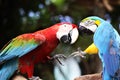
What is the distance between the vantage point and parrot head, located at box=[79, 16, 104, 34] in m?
1.45

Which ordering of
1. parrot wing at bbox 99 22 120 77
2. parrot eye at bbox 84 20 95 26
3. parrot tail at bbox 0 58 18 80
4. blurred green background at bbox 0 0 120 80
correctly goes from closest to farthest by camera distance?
parrot wing at bbox 99 22 120 77
parrot eye at bbox 84 20 95 26
parrot tail at bbox 0 58 18 80
blurred green background at bbox 0 0 120 80

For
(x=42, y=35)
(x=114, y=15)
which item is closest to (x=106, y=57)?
(x=42, y=35)

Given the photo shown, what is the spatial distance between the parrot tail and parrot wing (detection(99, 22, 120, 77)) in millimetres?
382

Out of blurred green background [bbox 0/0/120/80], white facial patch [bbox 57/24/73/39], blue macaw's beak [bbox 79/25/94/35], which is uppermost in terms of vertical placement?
blurred green background [bbox 0/0/120/80]

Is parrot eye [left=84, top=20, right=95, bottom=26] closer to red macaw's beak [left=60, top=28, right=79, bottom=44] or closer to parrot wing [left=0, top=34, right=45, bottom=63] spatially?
red macaw's beak [left=60, top=28, right=79, bottom=44]

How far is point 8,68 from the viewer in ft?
5.09

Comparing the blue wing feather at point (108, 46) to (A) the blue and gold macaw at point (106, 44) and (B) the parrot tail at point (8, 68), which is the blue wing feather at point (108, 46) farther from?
(B) the parrot tail at point (8, 68)

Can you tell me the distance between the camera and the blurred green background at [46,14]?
3.19 m

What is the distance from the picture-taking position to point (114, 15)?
12.1 feet

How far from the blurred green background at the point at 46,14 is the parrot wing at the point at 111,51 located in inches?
63.7

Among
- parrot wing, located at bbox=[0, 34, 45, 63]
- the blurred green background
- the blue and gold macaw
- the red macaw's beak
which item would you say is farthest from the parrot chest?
the blurred green background

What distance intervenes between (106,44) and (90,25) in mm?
129

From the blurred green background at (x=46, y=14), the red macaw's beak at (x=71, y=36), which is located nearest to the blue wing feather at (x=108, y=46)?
the red macaw's beak at (x=71, y=36)

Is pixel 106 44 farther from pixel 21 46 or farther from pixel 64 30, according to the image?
pixel 21 46
